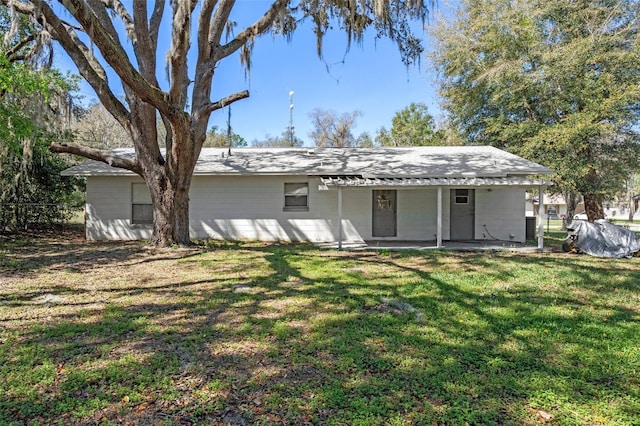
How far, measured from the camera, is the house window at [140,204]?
11.5 metres

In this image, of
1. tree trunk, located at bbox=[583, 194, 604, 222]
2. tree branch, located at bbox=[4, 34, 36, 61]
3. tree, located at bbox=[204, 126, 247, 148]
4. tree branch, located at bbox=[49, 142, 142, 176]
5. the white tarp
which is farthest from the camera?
tree, located at bbox=[204, 126, 247, 148]

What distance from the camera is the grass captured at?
102 inches

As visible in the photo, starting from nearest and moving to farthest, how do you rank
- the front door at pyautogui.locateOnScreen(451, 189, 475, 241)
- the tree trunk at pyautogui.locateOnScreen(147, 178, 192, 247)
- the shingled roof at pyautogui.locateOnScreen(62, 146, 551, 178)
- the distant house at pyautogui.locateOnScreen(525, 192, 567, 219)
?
the tree trunk at pyautogui.locateOnScreen(147, 178, 192, 247) < the shingled roof at pyautogui.locateOnScreen(62, 146, 551, 178) < the front door at pyautogui.locateOnScreen(451, 189, 475, 241) < the distant house at pyautogui.locateOnScreen(525, 192, 567, 219)

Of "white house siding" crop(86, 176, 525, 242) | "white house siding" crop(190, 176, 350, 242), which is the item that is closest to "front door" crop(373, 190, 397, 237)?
"white house siding" crop(86, 176, 525, 242)

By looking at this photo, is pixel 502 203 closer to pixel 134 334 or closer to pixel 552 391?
pixel 552 391

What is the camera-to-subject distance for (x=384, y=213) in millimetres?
11578

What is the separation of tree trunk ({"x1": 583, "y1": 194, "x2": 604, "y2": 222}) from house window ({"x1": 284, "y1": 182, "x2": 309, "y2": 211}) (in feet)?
37.8

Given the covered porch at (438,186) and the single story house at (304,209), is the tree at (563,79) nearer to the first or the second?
the single story house at (304,209)

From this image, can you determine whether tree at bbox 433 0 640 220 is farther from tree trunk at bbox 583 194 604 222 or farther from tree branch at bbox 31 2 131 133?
tree branch at bbox 31 2 131 133

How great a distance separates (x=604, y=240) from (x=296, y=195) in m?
8.43

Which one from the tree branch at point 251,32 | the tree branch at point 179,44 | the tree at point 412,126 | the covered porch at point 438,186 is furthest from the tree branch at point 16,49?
the tree at point 412,126

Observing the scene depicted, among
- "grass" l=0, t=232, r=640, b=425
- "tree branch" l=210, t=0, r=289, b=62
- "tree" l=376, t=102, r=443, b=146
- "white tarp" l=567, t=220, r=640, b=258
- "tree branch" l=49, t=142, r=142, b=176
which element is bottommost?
"grass" l=0, t=232, r=640, b=425

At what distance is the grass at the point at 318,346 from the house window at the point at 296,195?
15.9 feet

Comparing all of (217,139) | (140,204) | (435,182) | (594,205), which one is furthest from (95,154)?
(217,139)
